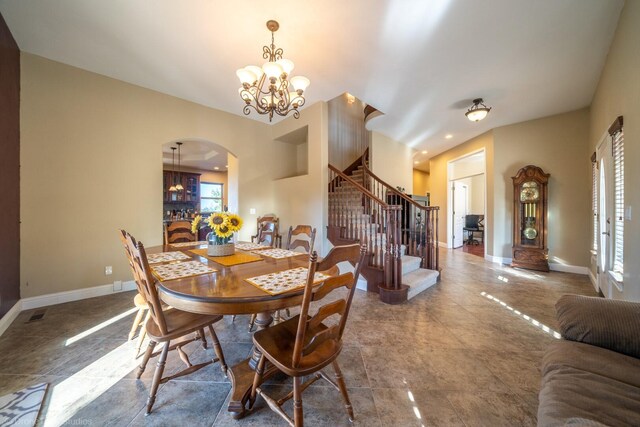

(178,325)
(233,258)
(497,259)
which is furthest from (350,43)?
(497,259)

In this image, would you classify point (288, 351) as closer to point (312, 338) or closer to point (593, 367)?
point (312, 338)

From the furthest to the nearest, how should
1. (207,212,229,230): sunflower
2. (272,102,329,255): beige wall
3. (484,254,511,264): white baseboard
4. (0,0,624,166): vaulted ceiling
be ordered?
(484,254,511,264): white baseboard
(272,102,329,255): beige wall
(0,0,624,166): vaulted ceiling
(207,212,229,230): sunflower

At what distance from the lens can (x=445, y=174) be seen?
6.94 metres

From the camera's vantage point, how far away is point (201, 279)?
4.60 ft

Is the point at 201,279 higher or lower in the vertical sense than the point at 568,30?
lower

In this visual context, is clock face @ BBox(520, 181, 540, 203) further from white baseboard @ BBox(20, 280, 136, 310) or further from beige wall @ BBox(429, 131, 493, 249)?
white baseboard @ BBox(20, 280, 136, 310)

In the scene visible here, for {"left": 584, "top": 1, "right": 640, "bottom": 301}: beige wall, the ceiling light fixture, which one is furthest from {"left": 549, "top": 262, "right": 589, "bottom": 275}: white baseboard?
the ceiling light fixture

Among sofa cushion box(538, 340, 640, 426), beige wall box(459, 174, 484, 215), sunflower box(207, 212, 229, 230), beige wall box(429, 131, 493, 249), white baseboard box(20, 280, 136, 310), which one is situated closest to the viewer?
sofa cushion box(538, 340, 640, 426)

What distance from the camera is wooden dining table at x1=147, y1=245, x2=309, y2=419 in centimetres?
112

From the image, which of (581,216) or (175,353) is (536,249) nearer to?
(581,216)

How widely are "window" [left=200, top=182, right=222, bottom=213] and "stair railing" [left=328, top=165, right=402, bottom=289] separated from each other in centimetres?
640

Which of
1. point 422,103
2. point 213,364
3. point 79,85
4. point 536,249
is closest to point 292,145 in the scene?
point 422,103

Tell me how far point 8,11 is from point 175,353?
3647 millimetres

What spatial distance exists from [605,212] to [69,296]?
709 centimetres
